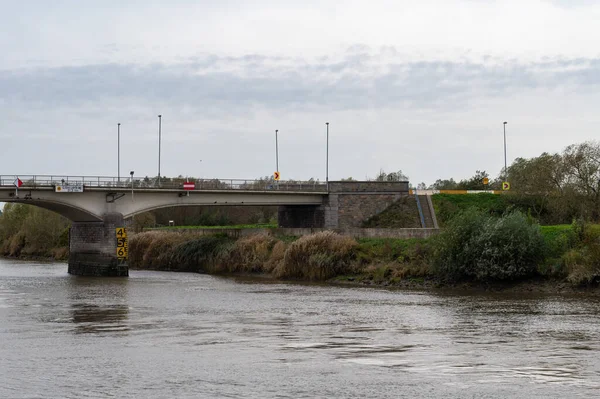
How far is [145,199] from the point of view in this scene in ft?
269

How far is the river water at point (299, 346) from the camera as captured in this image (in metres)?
25.0

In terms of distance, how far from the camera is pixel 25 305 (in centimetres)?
4891

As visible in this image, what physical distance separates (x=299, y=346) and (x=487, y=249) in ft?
93.2

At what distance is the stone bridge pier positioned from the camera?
93188mm

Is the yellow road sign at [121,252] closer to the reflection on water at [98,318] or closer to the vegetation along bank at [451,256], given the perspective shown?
the vegetation along bank at [451,256]

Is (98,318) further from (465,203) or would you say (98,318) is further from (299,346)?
(465,203)

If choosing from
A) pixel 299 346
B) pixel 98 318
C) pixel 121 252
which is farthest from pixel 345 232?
pixel 299 346

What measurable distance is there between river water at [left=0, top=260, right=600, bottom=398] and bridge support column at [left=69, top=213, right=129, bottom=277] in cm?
2283

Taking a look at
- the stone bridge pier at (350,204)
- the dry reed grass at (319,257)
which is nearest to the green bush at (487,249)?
the dry reed grass at (319,257)

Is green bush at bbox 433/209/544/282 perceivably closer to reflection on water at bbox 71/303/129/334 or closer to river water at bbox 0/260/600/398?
river water at bbox 0/260/600/398

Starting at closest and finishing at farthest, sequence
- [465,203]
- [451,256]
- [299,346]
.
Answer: [299,346], [451,256], [465,203]

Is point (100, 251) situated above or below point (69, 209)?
below

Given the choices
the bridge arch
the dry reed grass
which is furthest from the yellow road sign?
the dry reed grass

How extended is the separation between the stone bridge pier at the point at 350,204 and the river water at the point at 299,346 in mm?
37718
